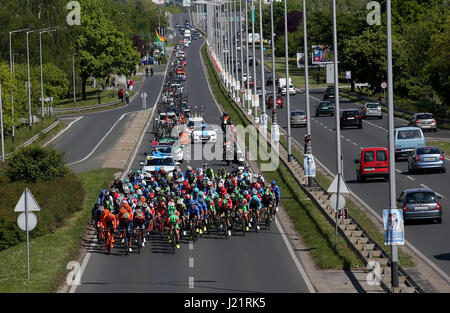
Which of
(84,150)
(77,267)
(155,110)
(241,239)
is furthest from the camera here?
Answer: (155,110)

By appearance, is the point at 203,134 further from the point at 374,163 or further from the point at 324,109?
the point at 374,163

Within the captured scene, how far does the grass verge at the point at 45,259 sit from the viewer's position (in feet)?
84.6

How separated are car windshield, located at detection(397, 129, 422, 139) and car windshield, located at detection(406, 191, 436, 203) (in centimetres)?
1876

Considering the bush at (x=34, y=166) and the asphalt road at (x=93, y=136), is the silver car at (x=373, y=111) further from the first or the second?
the bush at (x=34, y=166)

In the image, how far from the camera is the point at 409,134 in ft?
174

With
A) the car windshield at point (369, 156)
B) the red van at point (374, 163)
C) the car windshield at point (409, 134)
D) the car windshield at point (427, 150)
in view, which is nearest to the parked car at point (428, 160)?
the car windshield at point (427, 150)

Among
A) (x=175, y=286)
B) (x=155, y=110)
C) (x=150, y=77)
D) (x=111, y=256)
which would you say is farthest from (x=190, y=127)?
(x=150, y=77)

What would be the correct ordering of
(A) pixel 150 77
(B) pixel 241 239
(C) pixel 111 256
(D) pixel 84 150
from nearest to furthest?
(C) pixel 111 256
(B) pixel 241 239
(D) pixel 84 150
(A) pixel 150 77

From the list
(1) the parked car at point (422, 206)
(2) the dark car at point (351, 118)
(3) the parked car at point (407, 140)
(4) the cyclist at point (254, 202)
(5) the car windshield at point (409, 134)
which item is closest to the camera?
(1) the parked car at point (422, 206)

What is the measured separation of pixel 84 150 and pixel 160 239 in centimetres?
3397

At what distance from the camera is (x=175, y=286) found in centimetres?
2559

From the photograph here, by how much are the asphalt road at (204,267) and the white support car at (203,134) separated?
31204 millimetres

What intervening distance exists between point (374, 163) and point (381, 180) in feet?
7.19
